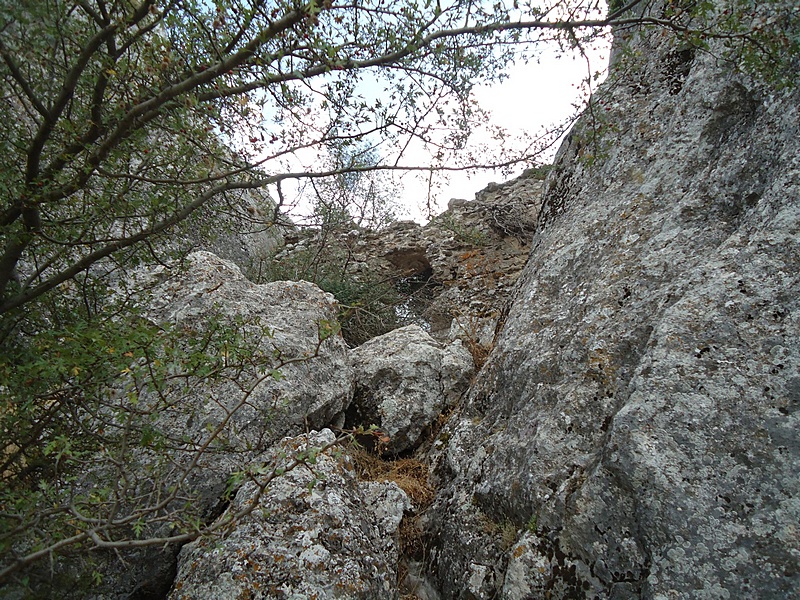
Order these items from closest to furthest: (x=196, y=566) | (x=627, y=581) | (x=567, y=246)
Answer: (x=627, y=581)
(x=196, y=566)
(x=567, y=246)

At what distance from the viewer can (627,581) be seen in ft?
6.39

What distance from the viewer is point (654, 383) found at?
222 cm

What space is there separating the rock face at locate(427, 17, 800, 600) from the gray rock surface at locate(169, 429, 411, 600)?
1.62 ft

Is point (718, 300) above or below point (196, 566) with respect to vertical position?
above

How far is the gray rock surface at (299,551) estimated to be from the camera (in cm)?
228

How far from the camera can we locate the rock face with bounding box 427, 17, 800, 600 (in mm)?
1817

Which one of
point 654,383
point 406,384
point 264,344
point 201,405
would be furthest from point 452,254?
point 654,383

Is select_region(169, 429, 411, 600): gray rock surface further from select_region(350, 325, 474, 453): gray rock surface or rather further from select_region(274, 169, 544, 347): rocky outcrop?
select_region(274, 169, 544, 347): rocky outcrop

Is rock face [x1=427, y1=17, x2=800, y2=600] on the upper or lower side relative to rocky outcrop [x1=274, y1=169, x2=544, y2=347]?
lower

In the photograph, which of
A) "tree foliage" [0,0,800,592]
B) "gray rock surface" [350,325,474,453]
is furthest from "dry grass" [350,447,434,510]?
"tree foliage" [0,0,800,592]

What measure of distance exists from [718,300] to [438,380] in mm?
2703

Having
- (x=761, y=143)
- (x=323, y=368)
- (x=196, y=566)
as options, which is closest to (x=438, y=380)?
(x=323, y=368)

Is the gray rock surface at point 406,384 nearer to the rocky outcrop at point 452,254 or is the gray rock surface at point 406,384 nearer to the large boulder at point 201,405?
the large boulder at point 201,405

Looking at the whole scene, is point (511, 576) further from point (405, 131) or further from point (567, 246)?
point (405, 131)
